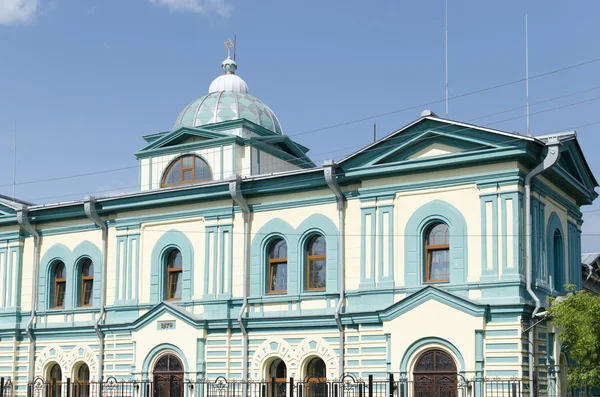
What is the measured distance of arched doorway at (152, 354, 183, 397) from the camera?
30.7 meters

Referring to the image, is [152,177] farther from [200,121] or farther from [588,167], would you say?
[588,167]

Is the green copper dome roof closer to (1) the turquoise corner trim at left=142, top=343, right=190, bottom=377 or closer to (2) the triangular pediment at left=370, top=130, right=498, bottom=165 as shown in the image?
(1) the turquoise corner trim at left=142, top=343, right=190, bottom=377

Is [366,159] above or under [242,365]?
above

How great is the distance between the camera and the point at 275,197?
30.5 metres

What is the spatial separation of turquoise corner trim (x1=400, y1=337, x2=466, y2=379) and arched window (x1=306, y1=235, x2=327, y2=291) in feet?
12.7

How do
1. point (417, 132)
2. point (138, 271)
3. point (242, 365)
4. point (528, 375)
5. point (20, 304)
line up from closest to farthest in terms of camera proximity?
point (528, 375)
point (417, 132)
point (242, 365)
point (138, 271)
point (20, 304)

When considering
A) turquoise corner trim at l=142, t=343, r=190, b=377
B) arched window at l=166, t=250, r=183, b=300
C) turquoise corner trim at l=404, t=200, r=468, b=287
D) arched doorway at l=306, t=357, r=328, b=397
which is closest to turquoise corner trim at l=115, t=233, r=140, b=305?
arched window at l=166, t=250, r=183, b=300

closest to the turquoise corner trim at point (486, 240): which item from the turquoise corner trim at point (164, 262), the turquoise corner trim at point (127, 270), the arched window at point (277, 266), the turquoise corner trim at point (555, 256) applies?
the turquoise corner trim at point (555, 256)

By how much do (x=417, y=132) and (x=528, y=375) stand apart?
23.5 feet

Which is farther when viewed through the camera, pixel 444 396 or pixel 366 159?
pixel 366 159

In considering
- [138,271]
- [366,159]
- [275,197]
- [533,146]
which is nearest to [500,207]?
[533,146]

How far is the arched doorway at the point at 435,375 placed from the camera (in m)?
26.1

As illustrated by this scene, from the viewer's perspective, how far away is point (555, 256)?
29766 mm

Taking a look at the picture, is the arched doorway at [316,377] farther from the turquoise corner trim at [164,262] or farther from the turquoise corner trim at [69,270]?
the turquoise corner trim at [69,270]
